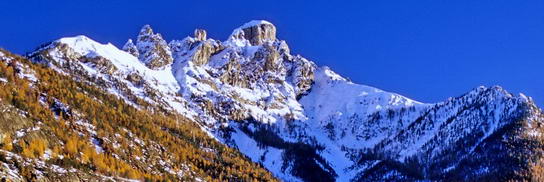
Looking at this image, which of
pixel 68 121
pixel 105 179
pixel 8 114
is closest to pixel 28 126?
pixel 8 114

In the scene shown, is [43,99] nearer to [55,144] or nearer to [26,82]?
[26,82]

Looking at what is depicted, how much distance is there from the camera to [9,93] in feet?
534

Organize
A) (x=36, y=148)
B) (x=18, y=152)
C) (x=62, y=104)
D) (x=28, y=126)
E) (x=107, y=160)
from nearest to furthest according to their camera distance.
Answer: (x=18, y=152)
(x=36, y=148)
(x=28, y=126)
(x=107, y=160)
(x=62, y=104)

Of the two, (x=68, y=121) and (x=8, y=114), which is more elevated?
(x=68, y=121)

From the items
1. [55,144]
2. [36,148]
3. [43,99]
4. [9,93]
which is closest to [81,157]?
[55,144]

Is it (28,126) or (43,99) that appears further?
(43,99)

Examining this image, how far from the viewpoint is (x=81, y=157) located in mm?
146500

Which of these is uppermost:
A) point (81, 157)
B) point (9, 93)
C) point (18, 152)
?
point (9, 93)

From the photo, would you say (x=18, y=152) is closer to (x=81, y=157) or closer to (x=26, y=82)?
(x=81, y=157)

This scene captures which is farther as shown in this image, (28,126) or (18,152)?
(28,126)

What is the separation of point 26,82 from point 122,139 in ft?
91.9

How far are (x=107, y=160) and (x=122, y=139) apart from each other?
37790mm

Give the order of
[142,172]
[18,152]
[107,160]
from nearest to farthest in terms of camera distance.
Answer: [18,152] < [107,160] < [142,172]

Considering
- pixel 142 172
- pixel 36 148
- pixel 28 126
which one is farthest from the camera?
pixel 142 172
